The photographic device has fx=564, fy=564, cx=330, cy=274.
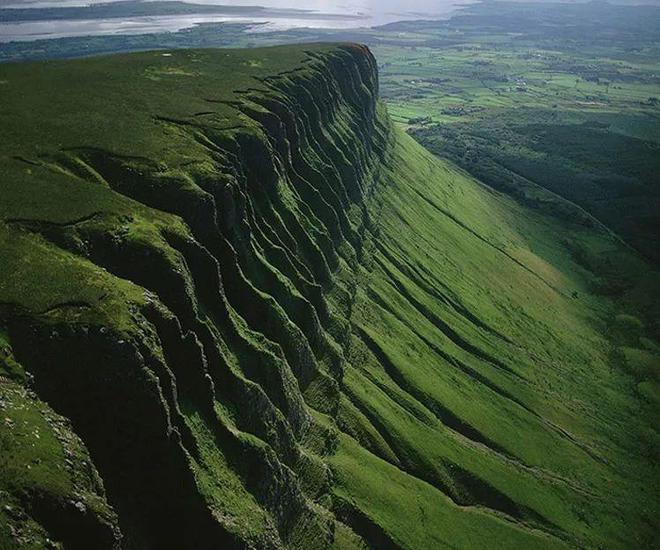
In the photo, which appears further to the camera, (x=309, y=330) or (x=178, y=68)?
(x=178, y=68)

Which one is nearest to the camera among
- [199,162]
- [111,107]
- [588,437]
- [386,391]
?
[199,162]

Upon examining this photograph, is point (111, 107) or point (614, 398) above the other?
point (111, 107)

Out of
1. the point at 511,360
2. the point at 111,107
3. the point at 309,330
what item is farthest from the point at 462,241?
the point at 111,107

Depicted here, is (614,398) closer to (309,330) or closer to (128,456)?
(309,330)

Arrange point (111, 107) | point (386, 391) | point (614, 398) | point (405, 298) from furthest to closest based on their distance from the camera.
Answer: point (614, 398), point (405, 298), point (386, 391), point (111, 107)

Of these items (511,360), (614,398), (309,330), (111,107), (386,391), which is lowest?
(614,398)

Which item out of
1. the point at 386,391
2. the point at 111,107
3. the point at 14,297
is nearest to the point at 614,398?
the point at 386,391
